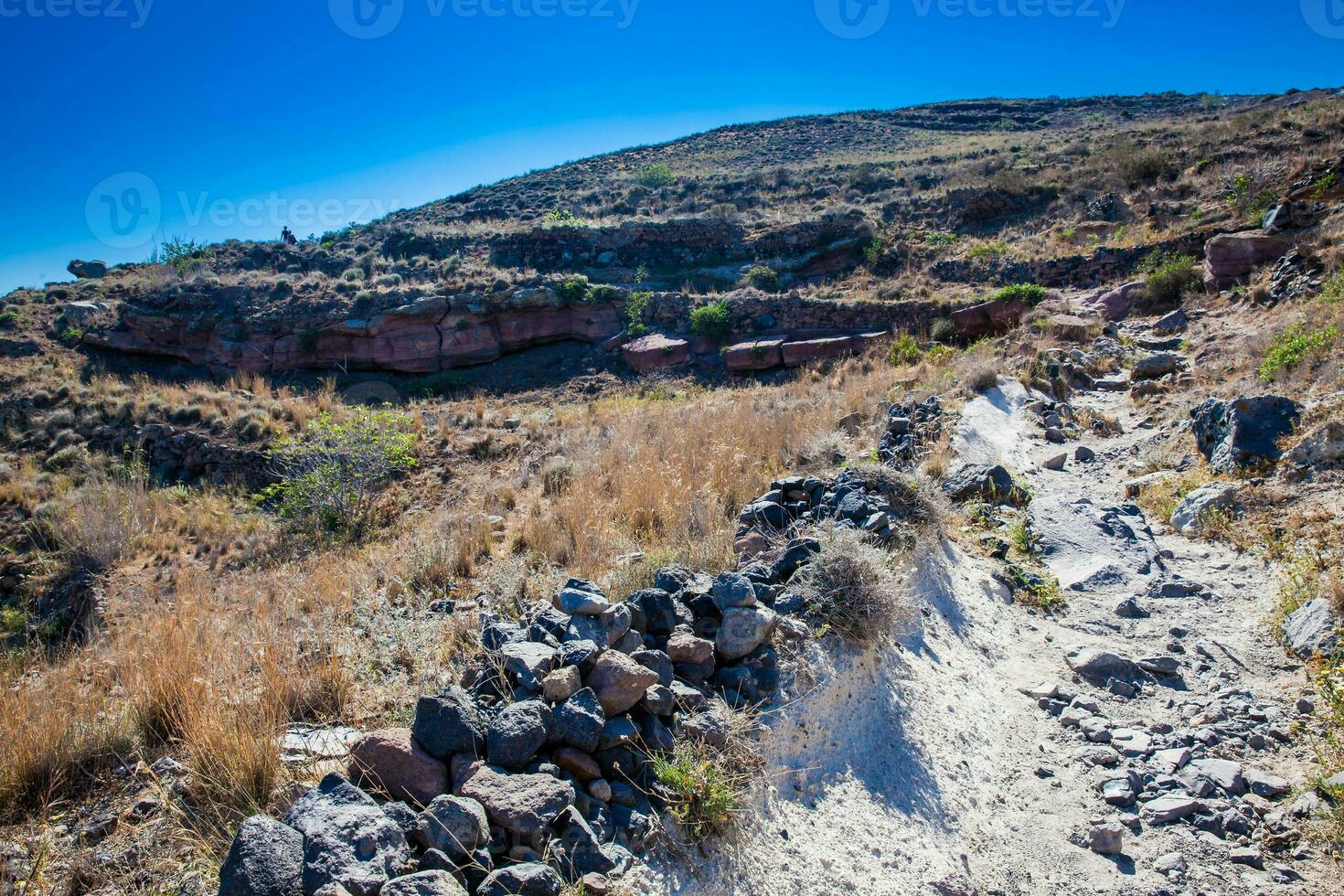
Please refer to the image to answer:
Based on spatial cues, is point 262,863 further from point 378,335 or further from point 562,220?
point 562,220

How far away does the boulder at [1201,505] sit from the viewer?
4.94m

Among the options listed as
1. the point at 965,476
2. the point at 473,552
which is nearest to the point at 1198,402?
the point at 965,476

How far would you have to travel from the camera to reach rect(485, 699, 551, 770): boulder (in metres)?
2.30

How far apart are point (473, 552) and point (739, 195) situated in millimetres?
27455

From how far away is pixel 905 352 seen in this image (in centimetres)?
1337

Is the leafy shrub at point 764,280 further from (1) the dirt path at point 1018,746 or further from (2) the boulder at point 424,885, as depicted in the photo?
(2) the boulder at point 424,885

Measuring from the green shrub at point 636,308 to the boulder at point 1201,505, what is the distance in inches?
548

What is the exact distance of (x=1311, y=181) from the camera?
40.1 ft

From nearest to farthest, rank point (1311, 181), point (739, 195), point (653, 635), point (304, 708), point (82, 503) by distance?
point (304, 708), point (653, 635), point (82, 503), point (1311, 181), point (739, 195)

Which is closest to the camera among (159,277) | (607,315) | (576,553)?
(576,553)

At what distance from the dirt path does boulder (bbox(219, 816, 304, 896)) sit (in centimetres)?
110

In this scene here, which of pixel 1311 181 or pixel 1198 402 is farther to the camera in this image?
pixel 1311 181

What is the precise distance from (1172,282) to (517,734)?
13.8 metres

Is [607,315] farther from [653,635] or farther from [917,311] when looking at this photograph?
[653,635]
